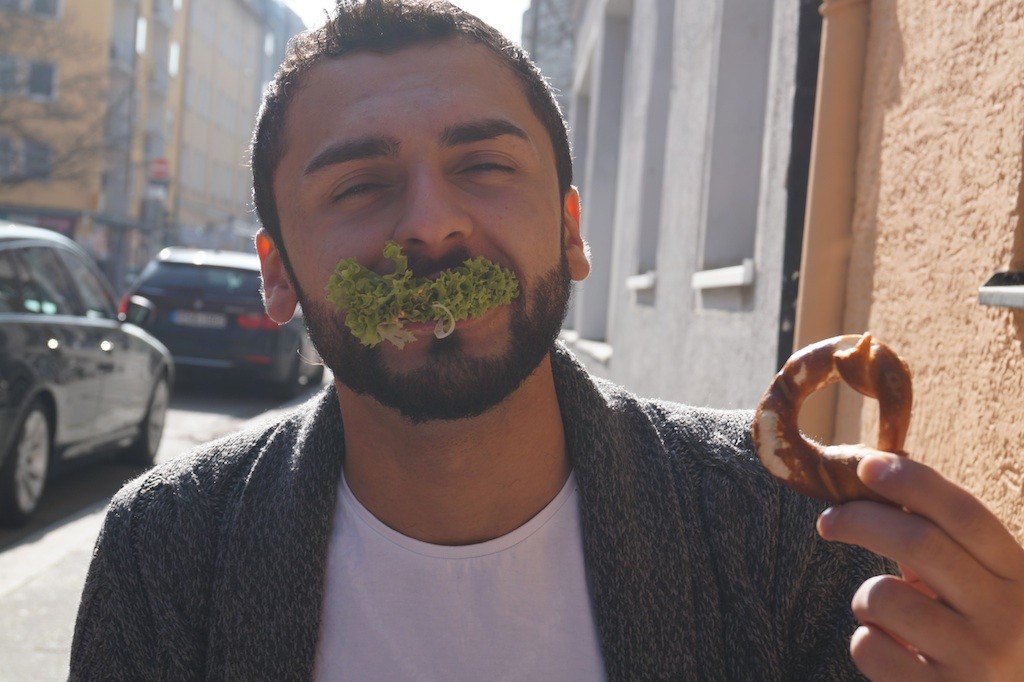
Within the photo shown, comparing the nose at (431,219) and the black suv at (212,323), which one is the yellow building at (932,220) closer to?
the nose at (431,219)

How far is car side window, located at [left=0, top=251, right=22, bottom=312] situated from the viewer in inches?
290

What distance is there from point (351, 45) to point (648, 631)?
135cm

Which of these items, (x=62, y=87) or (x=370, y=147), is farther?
(x=62, y=87)

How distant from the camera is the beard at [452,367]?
224cm

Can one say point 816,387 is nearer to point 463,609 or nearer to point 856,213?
point 463,609

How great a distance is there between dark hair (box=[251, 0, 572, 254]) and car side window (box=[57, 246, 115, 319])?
259 inches

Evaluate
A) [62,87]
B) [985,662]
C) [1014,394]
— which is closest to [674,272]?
[1014,394]

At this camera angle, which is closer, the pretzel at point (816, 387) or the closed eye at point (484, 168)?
the pretzel at point (816, 387)

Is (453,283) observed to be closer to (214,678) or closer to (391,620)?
(391,620)

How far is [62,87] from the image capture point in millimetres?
44188

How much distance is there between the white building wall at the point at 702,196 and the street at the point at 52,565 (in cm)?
239

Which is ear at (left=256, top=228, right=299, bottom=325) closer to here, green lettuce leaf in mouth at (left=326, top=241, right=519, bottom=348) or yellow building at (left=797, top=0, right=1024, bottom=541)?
green lettuce leaf in mouth at (left=326, top=241, right=519, bottom=348)

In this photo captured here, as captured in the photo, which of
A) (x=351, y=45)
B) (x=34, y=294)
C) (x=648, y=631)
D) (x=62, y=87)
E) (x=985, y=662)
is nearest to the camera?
(x=985, y=662)

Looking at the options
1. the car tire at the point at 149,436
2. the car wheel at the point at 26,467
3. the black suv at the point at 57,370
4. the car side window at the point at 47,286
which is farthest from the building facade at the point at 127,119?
the car wheel at the point at 26,467
